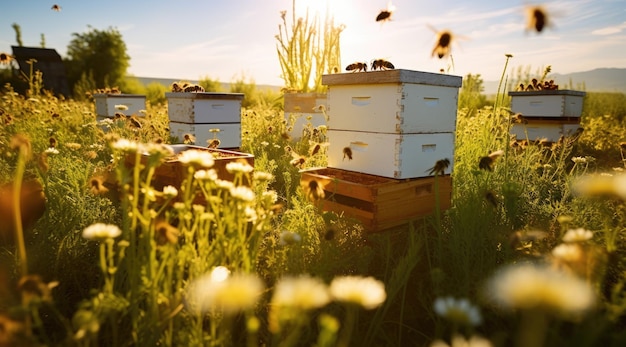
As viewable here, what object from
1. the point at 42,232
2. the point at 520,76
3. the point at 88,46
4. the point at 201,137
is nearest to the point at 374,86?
the point at 42,232

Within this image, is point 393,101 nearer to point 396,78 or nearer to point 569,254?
point 396,78

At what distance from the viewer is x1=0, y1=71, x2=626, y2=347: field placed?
1284mm

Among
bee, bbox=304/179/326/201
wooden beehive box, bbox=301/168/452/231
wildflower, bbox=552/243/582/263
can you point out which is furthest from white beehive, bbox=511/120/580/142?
wildflower, bbox=552/243/582/263

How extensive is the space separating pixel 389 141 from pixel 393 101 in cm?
31

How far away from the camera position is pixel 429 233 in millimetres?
3605

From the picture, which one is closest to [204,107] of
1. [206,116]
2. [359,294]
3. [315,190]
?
[206,116]

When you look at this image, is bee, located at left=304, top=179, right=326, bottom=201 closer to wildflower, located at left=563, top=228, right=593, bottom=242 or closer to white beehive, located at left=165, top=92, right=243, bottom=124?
wildflower, located at left=563, top=228, right=593, bottom=242

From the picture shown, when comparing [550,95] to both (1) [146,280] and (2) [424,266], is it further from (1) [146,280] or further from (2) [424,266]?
(1) [146,280]

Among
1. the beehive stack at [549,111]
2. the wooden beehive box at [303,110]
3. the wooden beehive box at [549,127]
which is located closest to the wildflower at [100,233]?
the wooden beehive box at [303,110]

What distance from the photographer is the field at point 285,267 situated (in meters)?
1.28

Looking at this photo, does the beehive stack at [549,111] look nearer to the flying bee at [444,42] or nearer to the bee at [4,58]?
the flying bee at [444,42]

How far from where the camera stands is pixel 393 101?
335 cm

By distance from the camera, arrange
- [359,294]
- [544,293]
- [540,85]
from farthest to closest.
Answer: [540,85]
[359,294]
[544,293]

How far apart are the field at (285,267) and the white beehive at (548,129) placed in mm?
3265
